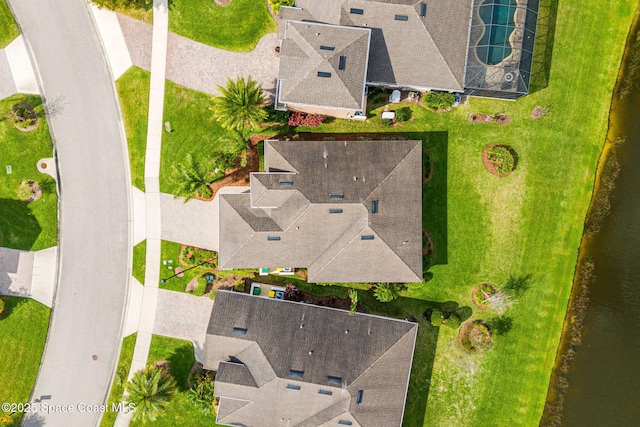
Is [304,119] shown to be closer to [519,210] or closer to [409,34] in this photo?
[409,34]

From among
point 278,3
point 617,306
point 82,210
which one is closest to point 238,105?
point 278,3

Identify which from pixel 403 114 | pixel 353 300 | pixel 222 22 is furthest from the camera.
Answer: pixel 222 22

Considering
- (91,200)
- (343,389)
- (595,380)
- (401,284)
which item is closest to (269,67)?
(91,200)

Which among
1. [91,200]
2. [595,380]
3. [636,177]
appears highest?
[636,177]

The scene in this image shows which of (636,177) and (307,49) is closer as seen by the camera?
(307,49)

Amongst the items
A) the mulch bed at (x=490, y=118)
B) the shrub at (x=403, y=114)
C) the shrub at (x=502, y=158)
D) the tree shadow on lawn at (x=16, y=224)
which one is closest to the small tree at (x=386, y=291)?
the shrub at (x=502, y=158)

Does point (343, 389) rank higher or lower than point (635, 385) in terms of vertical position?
lower

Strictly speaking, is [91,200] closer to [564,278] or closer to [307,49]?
[307,49]
